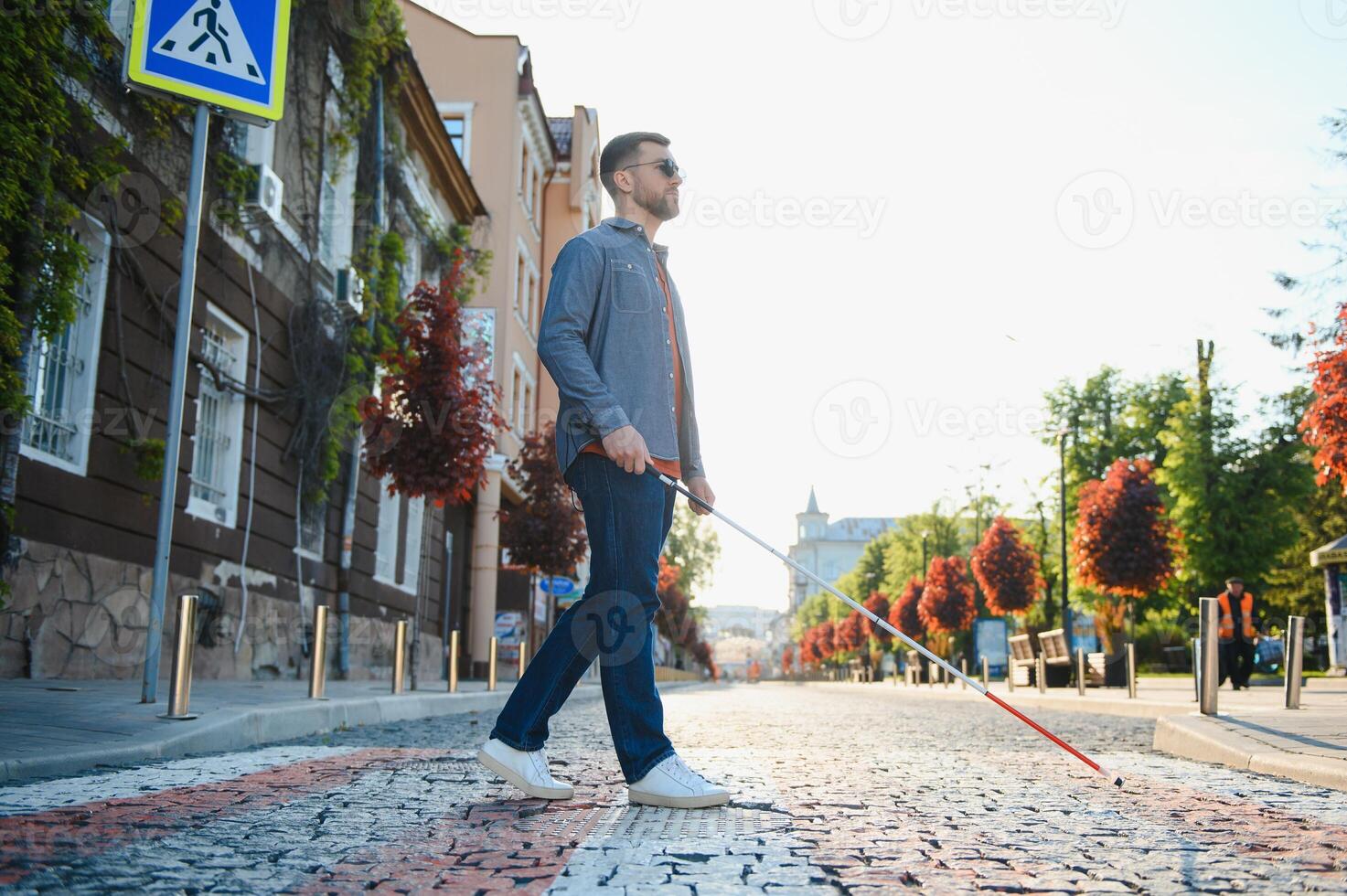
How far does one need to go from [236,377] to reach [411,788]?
9.99 m

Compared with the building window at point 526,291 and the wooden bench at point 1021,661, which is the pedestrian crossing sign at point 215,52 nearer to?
the wooden bench at point 1021,661

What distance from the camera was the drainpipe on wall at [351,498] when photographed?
Result: 1653 cm

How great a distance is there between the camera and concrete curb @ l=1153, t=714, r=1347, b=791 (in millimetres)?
4758

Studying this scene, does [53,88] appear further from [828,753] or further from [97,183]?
[828,753]

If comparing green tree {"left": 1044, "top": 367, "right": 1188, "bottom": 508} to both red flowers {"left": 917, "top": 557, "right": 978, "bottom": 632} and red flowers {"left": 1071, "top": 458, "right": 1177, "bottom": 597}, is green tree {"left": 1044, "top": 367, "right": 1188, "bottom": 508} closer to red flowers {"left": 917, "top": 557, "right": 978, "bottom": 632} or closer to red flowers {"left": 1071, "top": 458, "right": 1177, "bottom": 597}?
red flowers {"left": 917, "top": 557, "right": 978, "bottom": 632}

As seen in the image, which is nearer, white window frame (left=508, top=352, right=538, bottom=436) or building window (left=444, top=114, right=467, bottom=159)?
building window (left=444, top=114, right=467, bottom=159)

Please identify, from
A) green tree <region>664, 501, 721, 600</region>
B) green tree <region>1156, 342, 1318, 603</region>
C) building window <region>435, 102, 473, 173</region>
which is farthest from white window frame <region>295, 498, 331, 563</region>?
green tree <region>664, 501, 721, 600</region>

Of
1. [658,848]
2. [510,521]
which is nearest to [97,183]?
[658,848]

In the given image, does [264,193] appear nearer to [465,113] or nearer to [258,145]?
[258,145]

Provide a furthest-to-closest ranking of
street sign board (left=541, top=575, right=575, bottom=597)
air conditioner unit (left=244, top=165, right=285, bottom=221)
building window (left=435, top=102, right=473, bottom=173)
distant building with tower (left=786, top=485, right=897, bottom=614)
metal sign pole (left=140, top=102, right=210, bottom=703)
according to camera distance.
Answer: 1. distant building with tower (left=786, top=485, right=897, bottom=614)
2. building window (left=435, top=102, right=473, bottom=173)
3. street sign board (left=541, top=575, right=575, bottom=597)
4. air conditioner unit (left=244, top=165, right=285, bottom=221)
5. metal sign pole (left=140, top=102, right=210, bottom=703)

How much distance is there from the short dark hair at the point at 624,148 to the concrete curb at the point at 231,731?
283 centimetres

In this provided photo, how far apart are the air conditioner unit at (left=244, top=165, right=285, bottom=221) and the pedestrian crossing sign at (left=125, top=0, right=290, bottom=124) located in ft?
17.8

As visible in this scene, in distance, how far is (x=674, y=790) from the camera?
3725 millimetres

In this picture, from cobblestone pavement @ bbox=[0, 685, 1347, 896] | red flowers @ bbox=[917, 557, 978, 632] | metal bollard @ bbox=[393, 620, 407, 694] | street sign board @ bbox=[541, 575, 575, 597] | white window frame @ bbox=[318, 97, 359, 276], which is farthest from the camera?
red flowers @ bbox=[917, 557, 978, 632]
